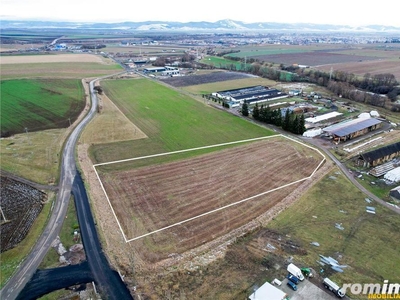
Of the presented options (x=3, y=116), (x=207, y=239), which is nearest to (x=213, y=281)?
(x=207, y=239)

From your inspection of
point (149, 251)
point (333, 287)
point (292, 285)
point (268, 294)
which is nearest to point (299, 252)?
point (292, 285)

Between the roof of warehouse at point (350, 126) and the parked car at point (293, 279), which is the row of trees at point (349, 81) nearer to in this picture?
the roof of warehouse at point (350, 126)

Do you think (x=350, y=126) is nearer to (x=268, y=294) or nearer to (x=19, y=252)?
(x=268, y=294)

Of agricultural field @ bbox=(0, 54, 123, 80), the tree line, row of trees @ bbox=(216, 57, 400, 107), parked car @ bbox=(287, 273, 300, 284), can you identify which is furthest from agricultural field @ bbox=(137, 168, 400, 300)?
agricultural field @ bbox=(0, 54, 123, 80)

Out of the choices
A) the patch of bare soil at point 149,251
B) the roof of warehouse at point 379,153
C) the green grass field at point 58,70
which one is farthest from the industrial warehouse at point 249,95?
the green grass field at point 58,70

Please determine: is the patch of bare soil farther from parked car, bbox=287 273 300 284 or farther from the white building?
parked car, bbox=287 273 300 284

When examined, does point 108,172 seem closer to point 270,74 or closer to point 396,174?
point 396,174
